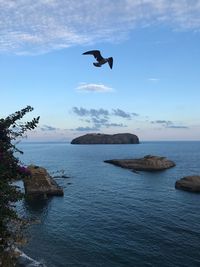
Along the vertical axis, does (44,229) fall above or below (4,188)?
below

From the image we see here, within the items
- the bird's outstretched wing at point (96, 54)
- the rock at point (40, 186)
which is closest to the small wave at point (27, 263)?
the bird's outstretched wing at point (96, 54)

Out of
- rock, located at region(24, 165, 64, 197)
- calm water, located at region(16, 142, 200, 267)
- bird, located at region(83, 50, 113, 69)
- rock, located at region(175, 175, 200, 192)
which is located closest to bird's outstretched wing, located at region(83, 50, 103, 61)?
bird, located at region(83, 50, 113, 69)

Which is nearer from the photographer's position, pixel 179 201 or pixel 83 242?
pixel 83 242

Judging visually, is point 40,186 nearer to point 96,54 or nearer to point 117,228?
point 117,228

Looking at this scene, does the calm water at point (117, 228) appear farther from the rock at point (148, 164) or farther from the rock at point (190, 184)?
the rock at point (148, 164)

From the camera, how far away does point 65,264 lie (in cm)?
3734

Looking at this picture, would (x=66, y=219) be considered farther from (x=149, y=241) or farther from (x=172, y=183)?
(x=172, y=183)

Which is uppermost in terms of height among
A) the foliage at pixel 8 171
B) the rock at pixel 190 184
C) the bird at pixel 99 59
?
the bird at pixel 99 59

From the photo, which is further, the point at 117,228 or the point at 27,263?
the point at 117,228

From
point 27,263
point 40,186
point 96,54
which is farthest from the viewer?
point 40,186

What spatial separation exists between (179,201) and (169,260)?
30499mm

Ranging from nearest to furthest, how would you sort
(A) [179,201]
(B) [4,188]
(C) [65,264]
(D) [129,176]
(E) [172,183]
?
(B) [4,188]
(C) [65,264]
(A) [179,201]
(E) [172,183]
(D) [129,176]

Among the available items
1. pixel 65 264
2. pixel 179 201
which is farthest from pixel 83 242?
pixel 179 201

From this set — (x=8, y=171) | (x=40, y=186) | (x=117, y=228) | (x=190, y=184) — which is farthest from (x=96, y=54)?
(x=190, y=184)
